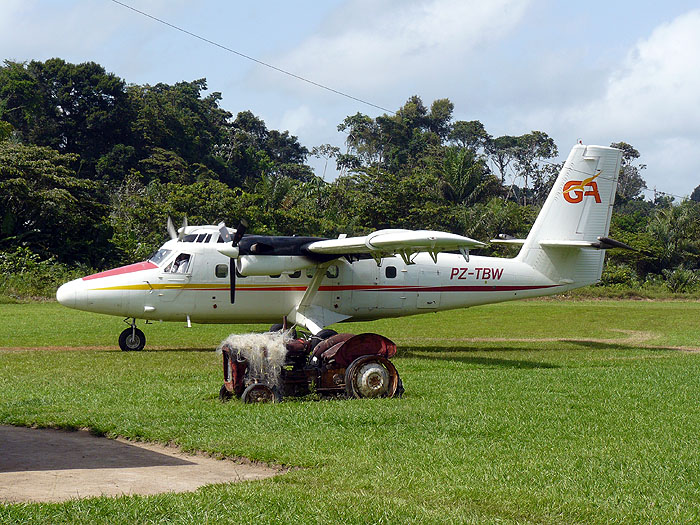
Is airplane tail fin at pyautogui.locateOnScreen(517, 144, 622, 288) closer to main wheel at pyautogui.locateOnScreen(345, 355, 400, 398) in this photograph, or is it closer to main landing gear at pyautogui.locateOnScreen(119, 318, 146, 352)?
main landing gear at pyautogui.locateOnScreen(119, 318, 146, 352)

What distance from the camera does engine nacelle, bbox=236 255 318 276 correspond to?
1758 centimetres

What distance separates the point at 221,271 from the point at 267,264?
2.42 m

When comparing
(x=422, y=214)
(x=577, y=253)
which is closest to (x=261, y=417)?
A: (x=577, y=253)

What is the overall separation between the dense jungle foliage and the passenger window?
2058 cm

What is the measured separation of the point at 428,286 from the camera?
2120cm

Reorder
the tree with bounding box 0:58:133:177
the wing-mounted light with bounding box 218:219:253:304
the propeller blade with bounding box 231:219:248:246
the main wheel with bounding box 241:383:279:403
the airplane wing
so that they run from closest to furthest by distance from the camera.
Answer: the main wheel with bounding box 241:383:279:403, the airplane wing, the propeller blade with bounding box 231:219:248:246, the wing-mounted light with bounding box 218:219:253:304, the tree with bounding box 0:58:133:177

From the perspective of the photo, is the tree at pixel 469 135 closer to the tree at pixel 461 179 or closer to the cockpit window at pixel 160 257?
the tree at pixel 461 179

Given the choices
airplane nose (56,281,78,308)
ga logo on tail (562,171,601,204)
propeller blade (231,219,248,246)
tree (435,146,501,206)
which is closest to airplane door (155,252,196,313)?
airplane nose (56,281,78,308)

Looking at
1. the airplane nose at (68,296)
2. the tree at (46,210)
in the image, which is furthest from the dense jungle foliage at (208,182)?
the airplane nose at (68,296)

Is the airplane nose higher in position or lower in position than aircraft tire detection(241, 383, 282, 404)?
higher

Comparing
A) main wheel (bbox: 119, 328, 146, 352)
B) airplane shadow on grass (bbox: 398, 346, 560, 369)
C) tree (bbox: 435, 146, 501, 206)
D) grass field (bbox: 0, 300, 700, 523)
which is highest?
tree (bbox: 435, 146, 501, 206)

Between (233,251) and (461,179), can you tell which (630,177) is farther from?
(233,251)

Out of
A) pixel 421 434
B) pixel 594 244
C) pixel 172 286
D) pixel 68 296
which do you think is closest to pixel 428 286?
pixel 594 244

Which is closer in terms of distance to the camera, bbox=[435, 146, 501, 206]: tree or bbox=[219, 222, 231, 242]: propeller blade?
bbox=[219, 222, 231, 242]: propeller blade
